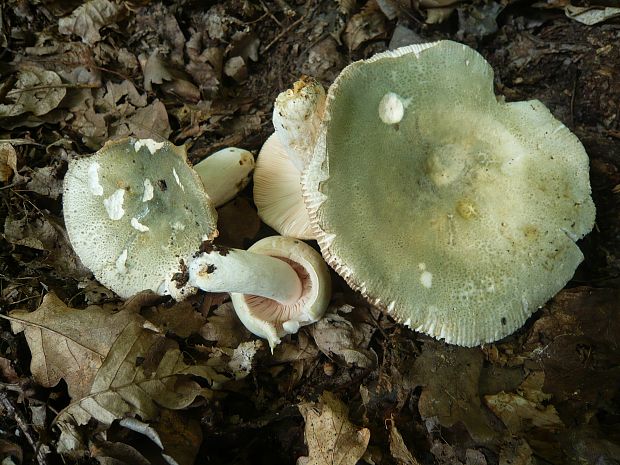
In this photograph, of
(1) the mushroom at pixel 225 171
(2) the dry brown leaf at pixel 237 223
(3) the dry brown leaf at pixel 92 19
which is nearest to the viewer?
(1) the mushroom at pixel 225 171

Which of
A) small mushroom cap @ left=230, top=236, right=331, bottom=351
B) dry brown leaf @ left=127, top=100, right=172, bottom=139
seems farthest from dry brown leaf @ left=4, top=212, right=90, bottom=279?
small mushroom cap @ left=230, top=236, right=331, bottom=351

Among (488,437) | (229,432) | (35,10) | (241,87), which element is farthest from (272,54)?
(488,437)

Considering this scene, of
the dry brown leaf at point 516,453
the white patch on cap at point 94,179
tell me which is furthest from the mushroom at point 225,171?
the dry brown leaf at point 516,453

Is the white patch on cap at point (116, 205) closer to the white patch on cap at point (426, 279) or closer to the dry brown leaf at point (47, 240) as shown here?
the dry brown leaf at point (47, 240)

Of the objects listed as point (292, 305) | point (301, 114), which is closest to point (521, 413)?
point (292, 305)

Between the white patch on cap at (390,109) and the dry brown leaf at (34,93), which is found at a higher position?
the dry brown leaf at (34,93)

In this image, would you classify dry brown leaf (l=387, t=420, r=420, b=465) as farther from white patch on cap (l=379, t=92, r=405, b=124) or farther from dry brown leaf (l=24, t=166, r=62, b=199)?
dry brown leaf (l=24, t=166, r=62, b=199)
